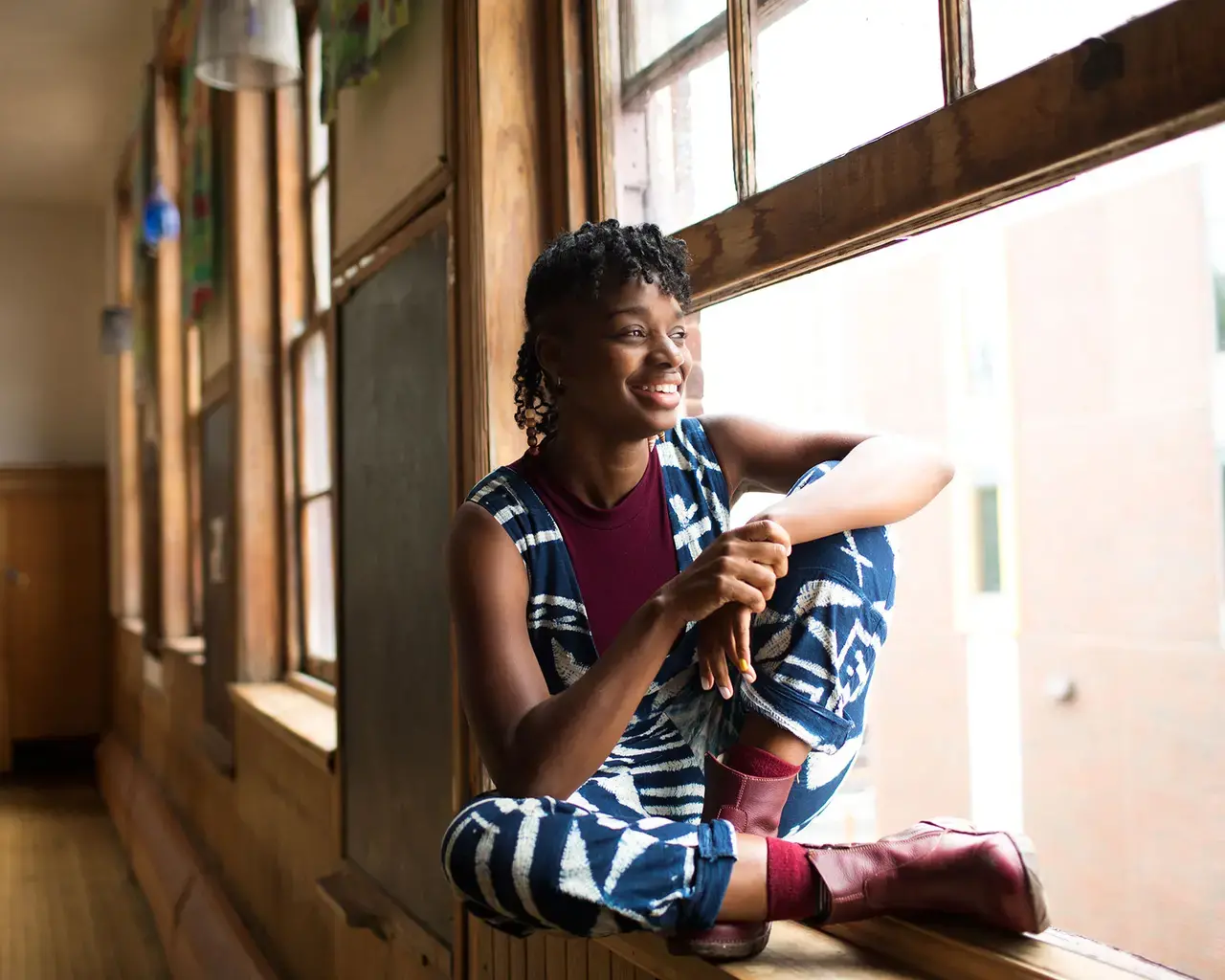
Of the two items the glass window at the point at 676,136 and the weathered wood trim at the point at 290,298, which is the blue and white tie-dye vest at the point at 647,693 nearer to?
the glass window at the point at 676,136

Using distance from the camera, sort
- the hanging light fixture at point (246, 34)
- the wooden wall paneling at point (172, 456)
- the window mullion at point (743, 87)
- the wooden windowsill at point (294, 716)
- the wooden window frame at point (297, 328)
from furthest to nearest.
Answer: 1. the wooden wall paneling at point (172, 456)
2. the wooden window frame at point (297, 328)
3. the wooden windowsill at point (294, 716)
4. the hanging light fixture at point (246, 34)
5. the window mullion at point (743, 87)

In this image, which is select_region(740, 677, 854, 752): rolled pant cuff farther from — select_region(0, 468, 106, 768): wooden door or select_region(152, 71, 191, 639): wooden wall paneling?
select_region(0, 468, 106, 768): wooden door

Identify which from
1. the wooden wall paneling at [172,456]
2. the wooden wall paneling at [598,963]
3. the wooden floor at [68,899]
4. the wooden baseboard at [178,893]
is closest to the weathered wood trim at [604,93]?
the wooden wall paneling at [598,963]

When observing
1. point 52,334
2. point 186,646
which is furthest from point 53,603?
point 186,646

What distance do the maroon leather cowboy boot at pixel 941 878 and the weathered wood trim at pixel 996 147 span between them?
62 cm

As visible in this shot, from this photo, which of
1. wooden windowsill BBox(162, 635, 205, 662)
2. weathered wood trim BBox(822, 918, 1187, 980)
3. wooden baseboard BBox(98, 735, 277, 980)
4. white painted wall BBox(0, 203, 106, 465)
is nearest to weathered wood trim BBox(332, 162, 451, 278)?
weathered wood trim BBox(822, 918, 1187, 980)

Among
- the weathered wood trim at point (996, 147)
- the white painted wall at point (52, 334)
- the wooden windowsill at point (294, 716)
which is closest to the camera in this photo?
the weathered wood trim at point (996, 147)

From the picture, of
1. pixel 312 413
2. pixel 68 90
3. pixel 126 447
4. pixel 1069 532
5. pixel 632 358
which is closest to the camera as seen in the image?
pixel 632 358

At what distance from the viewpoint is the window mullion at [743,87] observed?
148 centimetres

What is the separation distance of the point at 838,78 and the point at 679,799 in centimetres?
88

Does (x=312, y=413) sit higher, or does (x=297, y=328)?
(x=297, y=328)

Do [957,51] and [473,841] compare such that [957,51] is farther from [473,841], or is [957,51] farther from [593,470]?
[473,841]

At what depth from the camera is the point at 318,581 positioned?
352cm

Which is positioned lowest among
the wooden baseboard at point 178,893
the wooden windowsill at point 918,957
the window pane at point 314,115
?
the wooden baseboard at point 178,893
